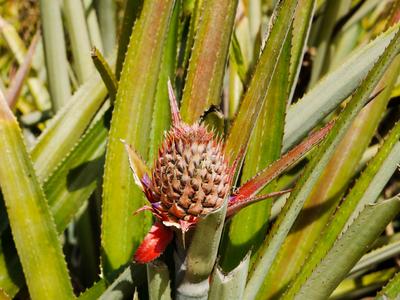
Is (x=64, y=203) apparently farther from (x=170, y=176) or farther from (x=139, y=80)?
(x=170, y=176)

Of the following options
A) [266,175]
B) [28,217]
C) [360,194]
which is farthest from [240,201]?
[28,217]

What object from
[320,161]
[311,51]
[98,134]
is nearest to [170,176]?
[320,161]

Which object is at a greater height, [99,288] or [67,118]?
[67,118]

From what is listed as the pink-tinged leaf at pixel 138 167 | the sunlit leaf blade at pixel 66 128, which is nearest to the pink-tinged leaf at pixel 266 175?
the pink-tinged leaf at pixel 138 167

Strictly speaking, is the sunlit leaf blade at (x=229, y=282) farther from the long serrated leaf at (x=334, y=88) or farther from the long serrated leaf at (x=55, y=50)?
the long serrated leaf at (x=55, y=50)

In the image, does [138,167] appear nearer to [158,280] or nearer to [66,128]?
[158,280]
